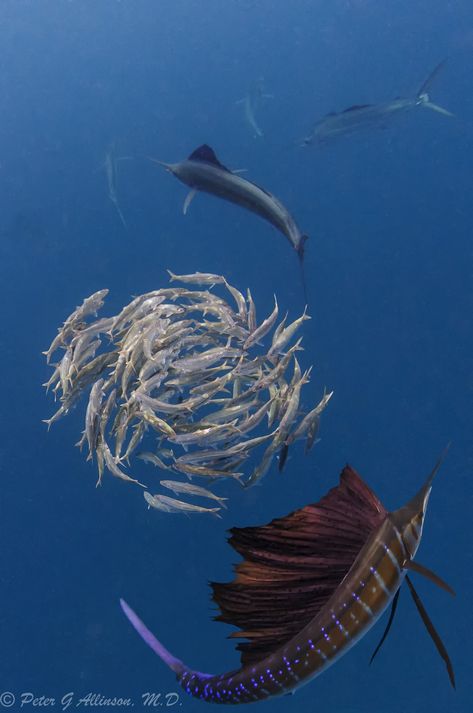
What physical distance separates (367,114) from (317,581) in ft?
15.7

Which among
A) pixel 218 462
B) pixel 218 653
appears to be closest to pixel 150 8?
pixel 218 462

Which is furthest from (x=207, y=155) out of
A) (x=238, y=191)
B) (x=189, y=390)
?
(x=189, y=390)

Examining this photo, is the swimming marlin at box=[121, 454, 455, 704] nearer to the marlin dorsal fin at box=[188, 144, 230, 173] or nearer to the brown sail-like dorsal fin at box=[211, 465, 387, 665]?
the brown sail-like dorsal fin at box=[211, 465, 387, 665]

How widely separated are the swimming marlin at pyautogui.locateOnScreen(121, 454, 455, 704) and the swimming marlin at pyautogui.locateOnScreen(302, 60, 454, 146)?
14.9ft

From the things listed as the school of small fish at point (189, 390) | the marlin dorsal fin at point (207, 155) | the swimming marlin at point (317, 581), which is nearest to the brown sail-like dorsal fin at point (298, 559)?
the swimming marlin at point (317, 581)

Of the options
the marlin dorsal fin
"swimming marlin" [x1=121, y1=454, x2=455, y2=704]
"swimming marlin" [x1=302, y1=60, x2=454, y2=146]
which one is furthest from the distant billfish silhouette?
"swimming marlin" [x1=121, y1=454, x2=455, y2=704]

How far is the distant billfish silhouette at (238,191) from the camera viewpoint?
172 inches

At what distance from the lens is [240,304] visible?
13.9ft

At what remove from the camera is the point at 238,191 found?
442 centimetres

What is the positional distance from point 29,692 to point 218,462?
4670mm

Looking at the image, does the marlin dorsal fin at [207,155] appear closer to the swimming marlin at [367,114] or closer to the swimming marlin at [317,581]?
the swimming marlin at [367,114]

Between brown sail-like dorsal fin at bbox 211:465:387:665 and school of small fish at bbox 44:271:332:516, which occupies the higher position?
school of small fish at bbox 44:271:332:516

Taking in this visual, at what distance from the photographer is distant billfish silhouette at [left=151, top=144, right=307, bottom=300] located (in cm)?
438

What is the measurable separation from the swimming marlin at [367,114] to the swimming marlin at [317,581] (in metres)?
4.54
